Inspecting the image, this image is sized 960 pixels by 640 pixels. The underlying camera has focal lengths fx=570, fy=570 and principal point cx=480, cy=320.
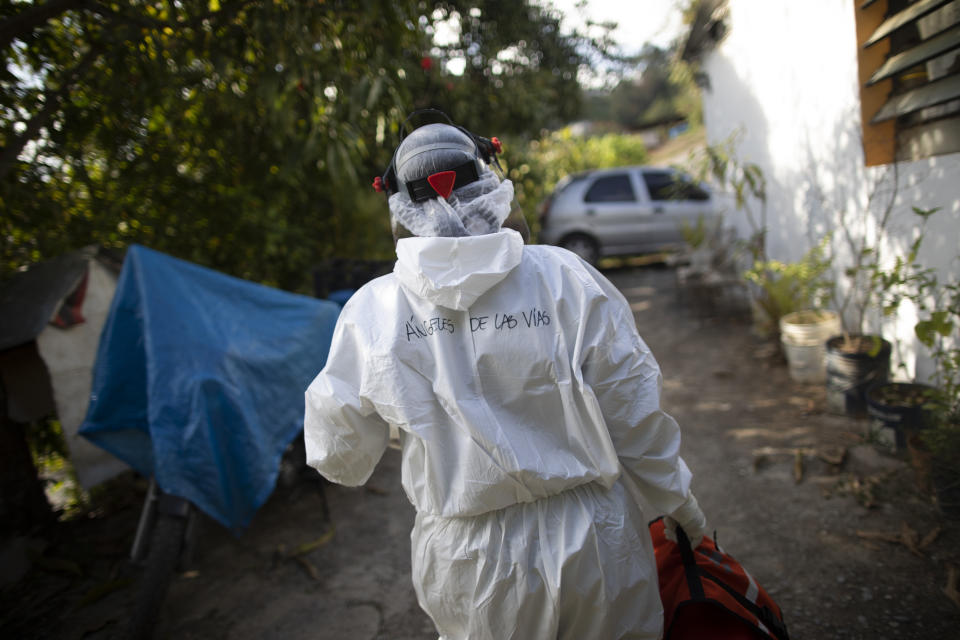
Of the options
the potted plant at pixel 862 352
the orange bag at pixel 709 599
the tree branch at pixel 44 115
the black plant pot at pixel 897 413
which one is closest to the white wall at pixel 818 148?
the potted plant at pixel 862 352

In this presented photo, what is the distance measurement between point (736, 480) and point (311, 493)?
2590mm

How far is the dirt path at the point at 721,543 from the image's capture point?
7.55ft

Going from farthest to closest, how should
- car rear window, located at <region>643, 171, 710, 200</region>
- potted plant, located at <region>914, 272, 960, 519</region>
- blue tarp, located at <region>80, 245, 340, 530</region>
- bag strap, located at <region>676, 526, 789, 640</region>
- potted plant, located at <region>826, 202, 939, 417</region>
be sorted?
car rear window, located at <region>643, 171, 710, 200</region>, potted plant, located at <region>826, 202, 939, 417</region>, blue tarp, located at <region>80, 245, 340, 530</region>, potted plant, located at <region>914, 272, 960, 519</region>, bag strap, located at <region>676, 526, 789, 640</region>

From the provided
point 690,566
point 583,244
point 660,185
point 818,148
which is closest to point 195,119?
point 690,566

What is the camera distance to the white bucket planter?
409cm

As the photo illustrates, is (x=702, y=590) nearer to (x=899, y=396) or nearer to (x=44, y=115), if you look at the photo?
(x=899, y=396)

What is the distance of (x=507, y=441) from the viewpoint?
1.30 m

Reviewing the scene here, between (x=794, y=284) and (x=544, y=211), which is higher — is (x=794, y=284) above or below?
below

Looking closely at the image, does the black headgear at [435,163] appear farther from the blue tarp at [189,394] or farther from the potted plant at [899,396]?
the potted plant at [899,396]

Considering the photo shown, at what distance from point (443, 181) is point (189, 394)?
6.13 ft

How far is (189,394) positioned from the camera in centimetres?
263

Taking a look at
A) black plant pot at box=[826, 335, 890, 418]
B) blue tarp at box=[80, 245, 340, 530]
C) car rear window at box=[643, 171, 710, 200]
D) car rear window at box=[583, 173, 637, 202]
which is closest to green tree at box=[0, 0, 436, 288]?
blue tarp at box=[80, 245, 340, 530]

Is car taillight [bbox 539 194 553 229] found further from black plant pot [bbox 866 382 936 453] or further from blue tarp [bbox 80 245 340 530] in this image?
blue tarp [bbox 80 245 340 530]

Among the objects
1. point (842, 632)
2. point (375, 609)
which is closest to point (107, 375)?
point (375, 609)
